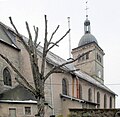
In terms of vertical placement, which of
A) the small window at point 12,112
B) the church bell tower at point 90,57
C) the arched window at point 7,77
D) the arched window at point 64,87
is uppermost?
the church bell tower at point 90,57

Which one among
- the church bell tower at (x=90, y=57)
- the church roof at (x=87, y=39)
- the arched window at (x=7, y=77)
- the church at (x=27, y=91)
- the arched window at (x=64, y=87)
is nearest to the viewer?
the church at (x=27, y=91)

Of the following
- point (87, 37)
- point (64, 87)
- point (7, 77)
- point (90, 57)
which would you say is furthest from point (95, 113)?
point (87, 37)

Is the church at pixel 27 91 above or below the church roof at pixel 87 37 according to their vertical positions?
below

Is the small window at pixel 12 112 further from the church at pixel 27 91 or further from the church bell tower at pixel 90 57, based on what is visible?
the church bell tower at pixel 90 57

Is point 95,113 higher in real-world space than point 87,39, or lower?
lower

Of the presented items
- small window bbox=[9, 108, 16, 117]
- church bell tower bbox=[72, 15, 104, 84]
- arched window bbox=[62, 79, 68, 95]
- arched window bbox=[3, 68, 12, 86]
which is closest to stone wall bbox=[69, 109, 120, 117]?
small window bbox=[9, 108, 16, 117]

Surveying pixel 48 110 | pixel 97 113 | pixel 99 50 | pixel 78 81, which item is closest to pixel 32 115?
pixel 48 110

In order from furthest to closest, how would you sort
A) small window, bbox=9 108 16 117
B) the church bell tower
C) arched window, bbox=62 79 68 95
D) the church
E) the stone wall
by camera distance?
the church bell tower → arched window, bbox=62 79 68 95 → the church → small window, bbox=9 108 16 117 → the stone wall

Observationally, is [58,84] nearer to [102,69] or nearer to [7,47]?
[7,47]

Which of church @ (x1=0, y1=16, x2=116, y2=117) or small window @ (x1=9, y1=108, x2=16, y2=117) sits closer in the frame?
small window @ (x1=9, y1=108, x2=16, y2=117)

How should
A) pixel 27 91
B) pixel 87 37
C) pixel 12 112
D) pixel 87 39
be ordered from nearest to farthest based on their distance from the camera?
pixel 12 112 → pixel 27 91 → pixel 87 39 → pixel 87 37

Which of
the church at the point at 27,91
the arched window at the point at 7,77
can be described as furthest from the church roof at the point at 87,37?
the arched window at the point at 7,77

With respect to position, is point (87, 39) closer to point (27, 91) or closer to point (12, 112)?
point (27, 91)

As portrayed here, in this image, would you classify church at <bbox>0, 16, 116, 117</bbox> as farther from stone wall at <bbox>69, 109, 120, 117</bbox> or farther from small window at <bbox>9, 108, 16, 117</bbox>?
stone wall at <bbox>69, 109, 120, 117</bbox>
